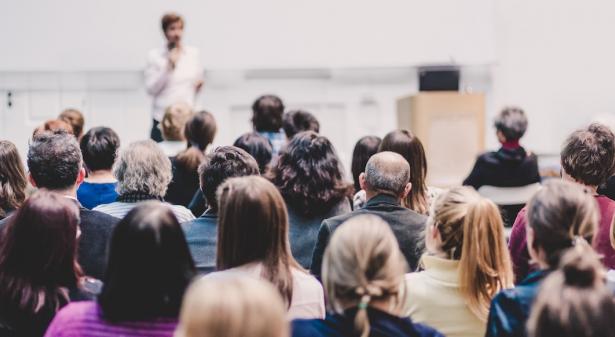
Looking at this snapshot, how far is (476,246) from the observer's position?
246cm

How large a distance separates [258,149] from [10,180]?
1.29 m

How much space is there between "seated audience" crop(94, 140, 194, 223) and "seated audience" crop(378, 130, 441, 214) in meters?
0.96

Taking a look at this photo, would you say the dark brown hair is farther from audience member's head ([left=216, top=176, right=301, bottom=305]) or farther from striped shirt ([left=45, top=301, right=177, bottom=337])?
striped shirt ([left=45, top=301, right=177, bottom=337])

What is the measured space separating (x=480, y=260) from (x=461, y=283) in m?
0.09

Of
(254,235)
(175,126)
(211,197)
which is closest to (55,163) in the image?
(211,197)

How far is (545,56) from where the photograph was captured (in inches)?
283

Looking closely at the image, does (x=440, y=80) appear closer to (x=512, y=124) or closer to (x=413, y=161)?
(x=512, y=124)

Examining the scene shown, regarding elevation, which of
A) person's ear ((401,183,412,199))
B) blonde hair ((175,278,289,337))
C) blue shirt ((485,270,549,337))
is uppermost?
blonde hair ((175,278,289,337))

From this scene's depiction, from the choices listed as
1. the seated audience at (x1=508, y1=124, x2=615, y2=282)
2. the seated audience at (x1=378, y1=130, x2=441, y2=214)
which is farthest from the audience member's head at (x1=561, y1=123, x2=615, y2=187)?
the seated audience at (x1=378, y1=130, x2=441, y2=214)

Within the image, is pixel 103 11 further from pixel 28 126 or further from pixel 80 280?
pixel 80 280

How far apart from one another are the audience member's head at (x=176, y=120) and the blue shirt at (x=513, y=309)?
3.19m

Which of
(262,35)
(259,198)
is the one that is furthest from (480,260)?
(262,35)

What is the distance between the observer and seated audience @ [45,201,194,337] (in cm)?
204

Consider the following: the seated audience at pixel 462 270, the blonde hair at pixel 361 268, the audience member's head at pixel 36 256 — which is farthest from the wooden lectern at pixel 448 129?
the blonde hair at pixel 361 268
